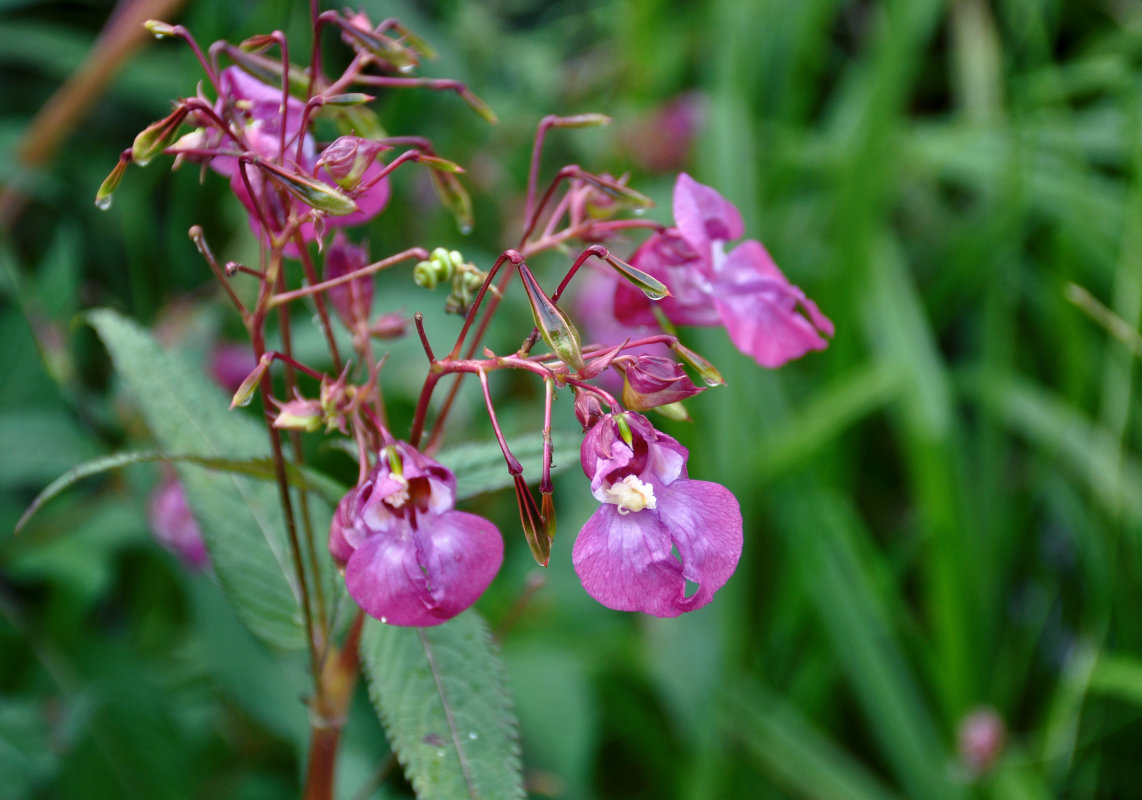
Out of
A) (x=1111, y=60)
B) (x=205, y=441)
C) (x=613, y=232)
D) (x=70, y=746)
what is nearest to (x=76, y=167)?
(x=70, y=746)

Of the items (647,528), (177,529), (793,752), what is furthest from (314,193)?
(793,752)

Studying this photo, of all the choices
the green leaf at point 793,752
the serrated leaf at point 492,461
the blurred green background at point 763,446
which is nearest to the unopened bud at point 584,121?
the serrated leaf at point 492,461

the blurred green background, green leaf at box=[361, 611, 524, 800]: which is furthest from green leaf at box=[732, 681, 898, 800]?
green leaf at box=[361, 611, 524, 800]

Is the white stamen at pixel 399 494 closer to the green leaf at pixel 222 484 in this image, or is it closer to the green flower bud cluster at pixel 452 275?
the green flower bud cluster at pixel 452 275

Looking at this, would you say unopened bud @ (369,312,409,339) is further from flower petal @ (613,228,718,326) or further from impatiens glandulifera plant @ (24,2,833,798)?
flower petal @ (613,228,718,326)

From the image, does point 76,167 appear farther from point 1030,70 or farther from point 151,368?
point 1030,70
